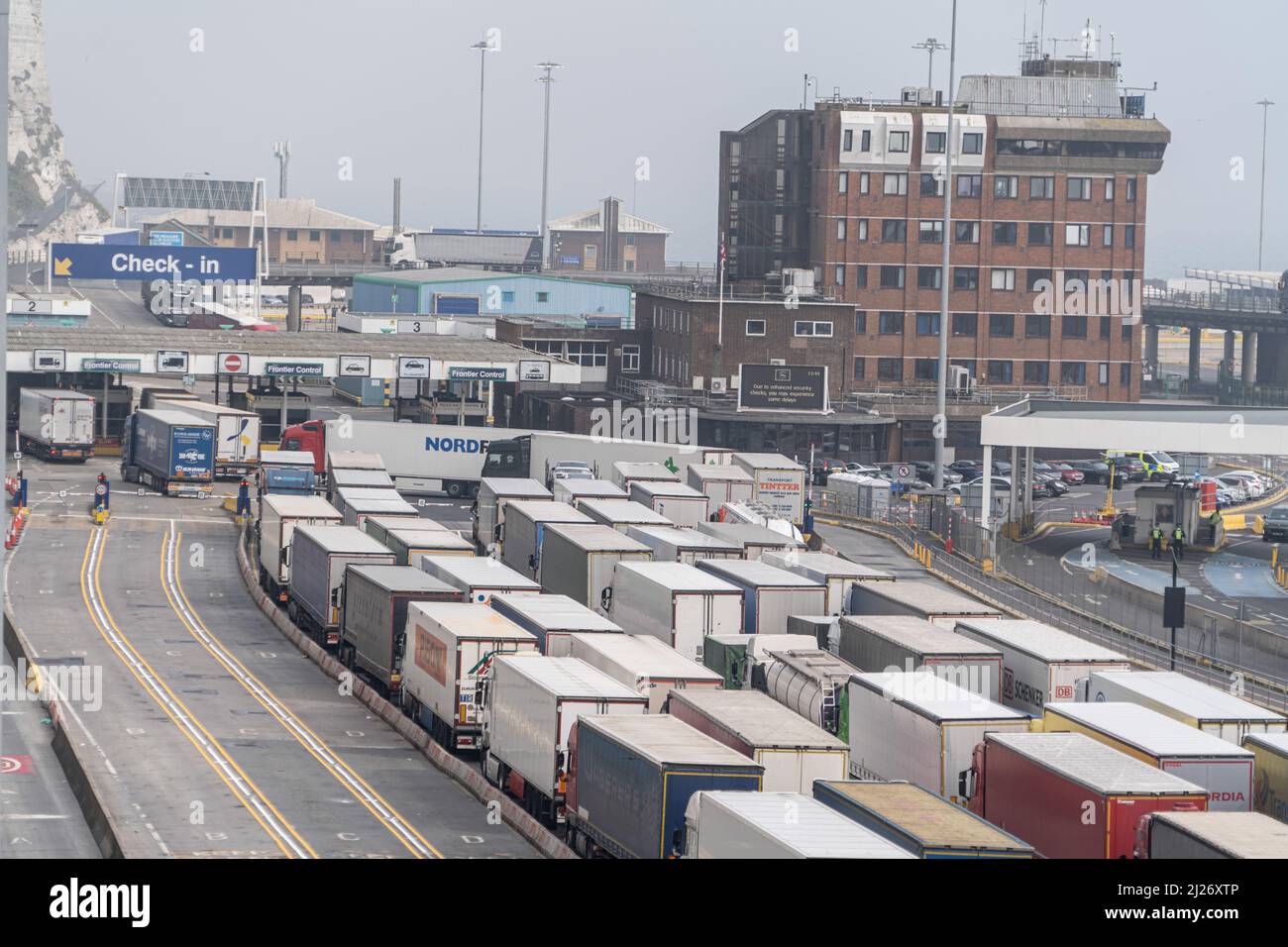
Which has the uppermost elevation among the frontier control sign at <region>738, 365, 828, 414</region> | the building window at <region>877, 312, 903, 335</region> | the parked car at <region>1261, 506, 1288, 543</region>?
the building window at <region>877, 312, 903, 335</region>

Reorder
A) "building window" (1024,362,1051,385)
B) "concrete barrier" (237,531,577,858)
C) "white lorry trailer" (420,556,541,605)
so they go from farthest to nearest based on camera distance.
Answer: "building window" (1024,362,1051,385) → "white lorry trailer" (420,556,541,605) → "concrete barrier" (237,531,577,858)

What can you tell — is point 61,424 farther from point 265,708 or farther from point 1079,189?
point 1079,189

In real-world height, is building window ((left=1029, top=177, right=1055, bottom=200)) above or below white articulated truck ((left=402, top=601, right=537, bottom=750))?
above

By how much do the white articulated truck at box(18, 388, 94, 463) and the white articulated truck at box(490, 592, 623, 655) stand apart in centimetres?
4187

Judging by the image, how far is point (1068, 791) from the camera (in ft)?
78.8

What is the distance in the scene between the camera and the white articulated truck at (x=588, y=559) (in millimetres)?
44438

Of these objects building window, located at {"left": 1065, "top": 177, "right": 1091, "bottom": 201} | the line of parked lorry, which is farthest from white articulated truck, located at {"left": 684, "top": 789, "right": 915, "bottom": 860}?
building window, located at {"left": 1065, "top": 177, "right": 1091, "bottom": 201}

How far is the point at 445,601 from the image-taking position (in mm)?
39281

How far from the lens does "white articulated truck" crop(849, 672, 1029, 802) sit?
27484 millimetres

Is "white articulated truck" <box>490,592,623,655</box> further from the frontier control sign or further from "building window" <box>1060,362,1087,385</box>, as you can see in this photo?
"building window" <box>1060,362,1087,385</box>

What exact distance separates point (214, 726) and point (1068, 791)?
19072mm

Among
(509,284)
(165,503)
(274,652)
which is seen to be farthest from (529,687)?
(509,284)

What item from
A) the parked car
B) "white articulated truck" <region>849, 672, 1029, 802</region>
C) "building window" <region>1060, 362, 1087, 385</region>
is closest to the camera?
"white articulated truck" <region>849, 672, 1029, 802</region>
